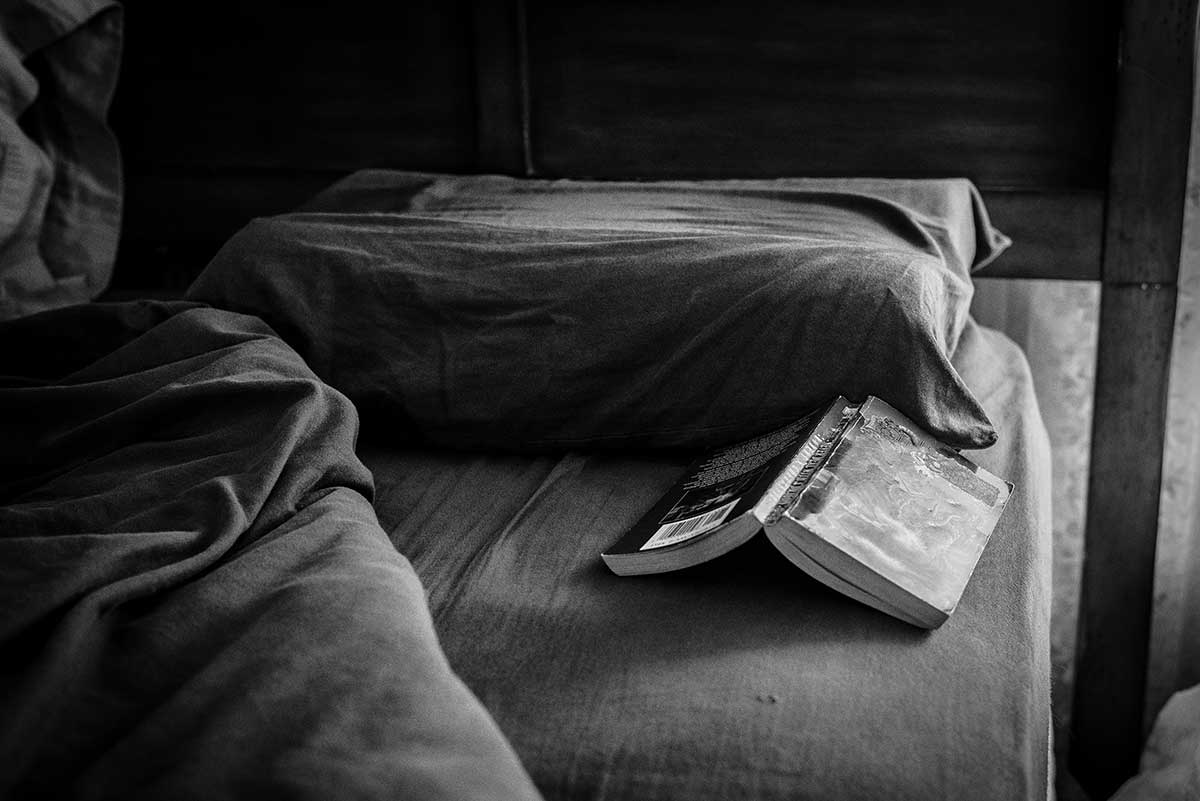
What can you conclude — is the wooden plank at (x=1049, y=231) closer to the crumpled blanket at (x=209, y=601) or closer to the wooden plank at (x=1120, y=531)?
the wooden plank at (x=1120, y=531)

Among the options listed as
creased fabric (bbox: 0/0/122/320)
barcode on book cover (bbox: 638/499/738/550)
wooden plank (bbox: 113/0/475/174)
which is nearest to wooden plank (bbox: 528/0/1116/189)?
wooden plank (bbox: 113/0/475/174)

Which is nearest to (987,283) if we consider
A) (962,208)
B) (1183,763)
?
(962,208)

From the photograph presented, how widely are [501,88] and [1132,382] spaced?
89cm

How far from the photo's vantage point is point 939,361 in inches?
39.8

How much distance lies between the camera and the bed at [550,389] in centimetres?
69

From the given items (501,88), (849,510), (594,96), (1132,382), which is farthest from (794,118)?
(849,510)

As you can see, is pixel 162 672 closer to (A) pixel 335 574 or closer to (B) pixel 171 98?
(A) pixel 335 574

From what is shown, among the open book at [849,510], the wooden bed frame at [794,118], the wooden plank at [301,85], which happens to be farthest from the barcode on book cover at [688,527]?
the wooden plank at [301,85]

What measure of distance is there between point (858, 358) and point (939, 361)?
67mm

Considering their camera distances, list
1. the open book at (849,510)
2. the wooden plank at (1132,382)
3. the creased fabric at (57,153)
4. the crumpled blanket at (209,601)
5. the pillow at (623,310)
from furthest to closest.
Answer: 1. the creased fabric at (57,153)
2. the wooden plank at (1132,382)
3. the pillow at (623,310)
4. the open book at (849,510)
5. the crumpled blanket at (209,601)

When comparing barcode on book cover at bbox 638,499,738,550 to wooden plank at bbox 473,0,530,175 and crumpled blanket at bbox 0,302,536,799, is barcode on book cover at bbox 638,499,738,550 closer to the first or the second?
crumpled blanket at bbox 0,302,536,799

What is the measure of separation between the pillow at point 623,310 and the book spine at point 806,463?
0.18 ft

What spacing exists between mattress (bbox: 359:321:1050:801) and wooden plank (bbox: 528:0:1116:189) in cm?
60

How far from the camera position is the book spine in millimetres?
862
